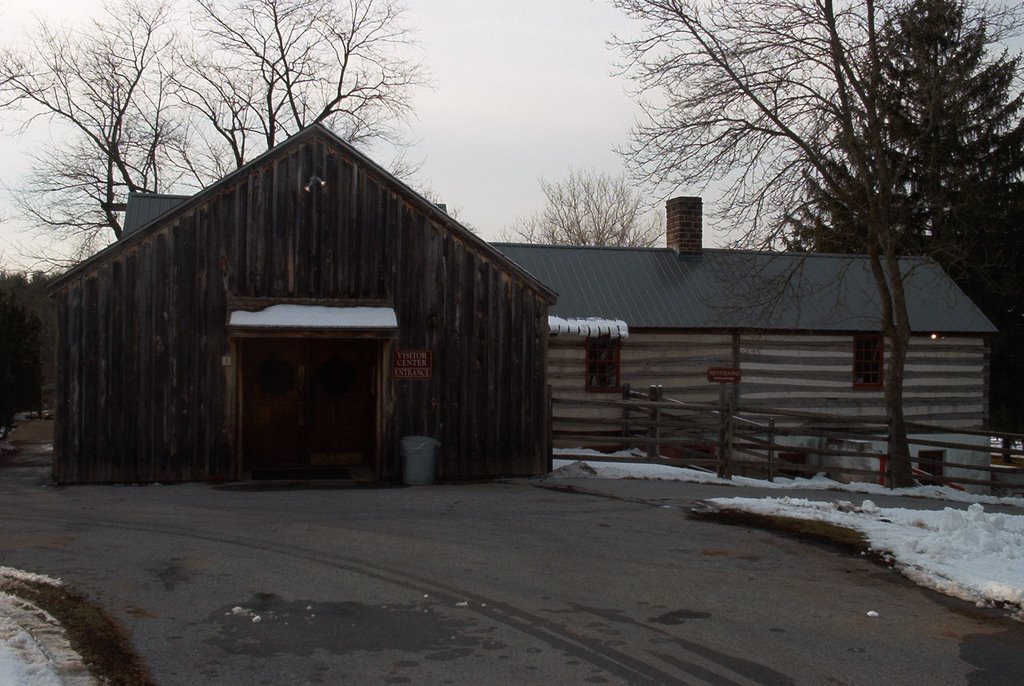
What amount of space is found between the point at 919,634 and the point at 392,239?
10.6m

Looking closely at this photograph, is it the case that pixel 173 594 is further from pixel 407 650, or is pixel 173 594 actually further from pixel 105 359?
pixel 105 359

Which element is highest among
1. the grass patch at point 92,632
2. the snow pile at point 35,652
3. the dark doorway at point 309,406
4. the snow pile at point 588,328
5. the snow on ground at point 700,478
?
the snow pile at point 588,328

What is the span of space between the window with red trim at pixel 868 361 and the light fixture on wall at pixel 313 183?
1469 cm

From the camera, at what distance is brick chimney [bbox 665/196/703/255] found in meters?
25.2

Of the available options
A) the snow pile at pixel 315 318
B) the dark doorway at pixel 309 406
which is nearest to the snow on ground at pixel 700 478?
the dark doorway at pixel 309 406

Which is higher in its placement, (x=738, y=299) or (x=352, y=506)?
(x=738, y=299)

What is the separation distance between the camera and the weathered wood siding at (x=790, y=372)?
2191cm

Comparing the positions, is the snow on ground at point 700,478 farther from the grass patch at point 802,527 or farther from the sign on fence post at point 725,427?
the grass patch at point 802,527

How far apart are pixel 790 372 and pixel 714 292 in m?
2.68

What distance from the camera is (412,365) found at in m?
15.3

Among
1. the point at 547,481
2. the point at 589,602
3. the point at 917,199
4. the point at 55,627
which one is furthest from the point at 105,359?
the point at 917,199

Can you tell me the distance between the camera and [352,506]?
1217cm

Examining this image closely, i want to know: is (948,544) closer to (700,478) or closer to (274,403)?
(700,478)

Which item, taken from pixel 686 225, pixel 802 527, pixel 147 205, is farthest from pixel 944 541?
pixel 147 205
